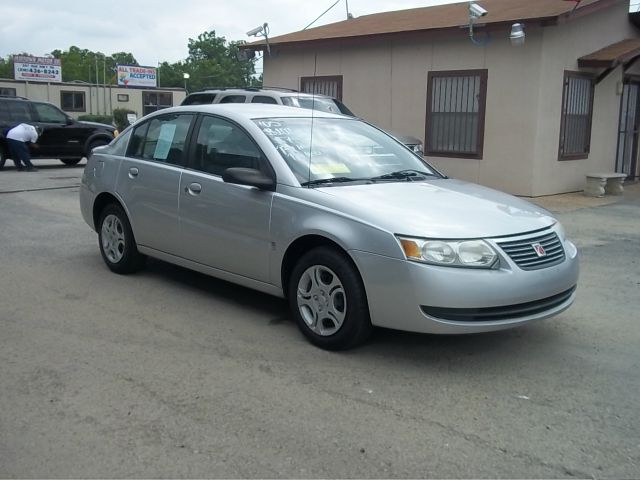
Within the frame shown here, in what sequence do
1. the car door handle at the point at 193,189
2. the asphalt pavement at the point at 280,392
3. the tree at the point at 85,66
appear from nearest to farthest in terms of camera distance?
the asphalt pavement at the point at 280,392 → the car door handle at the point at 193,189 → the tree at the point at 85,66

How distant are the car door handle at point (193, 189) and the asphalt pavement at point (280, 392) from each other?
93 centimetres

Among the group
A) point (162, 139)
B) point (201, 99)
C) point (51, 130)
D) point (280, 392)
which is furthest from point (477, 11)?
point (51, 130)

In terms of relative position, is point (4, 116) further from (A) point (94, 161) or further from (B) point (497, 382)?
(B) point (497, 382)

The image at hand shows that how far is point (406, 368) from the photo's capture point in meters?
4.34

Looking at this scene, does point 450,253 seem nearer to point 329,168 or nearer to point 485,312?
point 485,312

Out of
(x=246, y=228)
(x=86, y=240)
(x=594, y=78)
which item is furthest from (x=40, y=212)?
(x=594, y=78)

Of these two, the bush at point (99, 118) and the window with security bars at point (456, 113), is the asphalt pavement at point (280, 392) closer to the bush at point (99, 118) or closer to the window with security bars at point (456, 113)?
the window with security bars at point (456, 113)

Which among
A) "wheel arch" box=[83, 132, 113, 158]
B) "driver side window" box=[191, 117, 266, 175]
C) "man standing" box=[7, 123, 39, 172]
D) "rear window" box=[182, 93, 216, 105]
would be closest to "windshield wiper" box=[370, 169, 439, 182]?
"driver side window" box=[191, 117, 266, 175]

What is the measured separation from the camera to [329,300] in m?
4.56

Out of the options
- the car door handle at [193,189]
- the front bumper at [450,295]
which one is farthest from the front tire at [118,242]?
the front bumper at [450,295]

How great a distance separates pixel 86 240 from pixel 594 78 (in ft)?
33.4

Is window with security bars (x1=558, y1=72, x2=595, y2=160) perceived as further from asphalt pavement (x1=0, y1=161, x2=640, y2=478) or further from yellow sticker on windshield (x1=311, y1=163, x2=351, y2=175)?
yellow sticker on windshield (x1=311, y1=163, x2=351, y2=175)

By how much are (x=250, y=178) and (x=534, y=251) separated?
2008 mm

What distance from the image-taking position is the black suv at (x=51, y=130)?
17.0 meters
